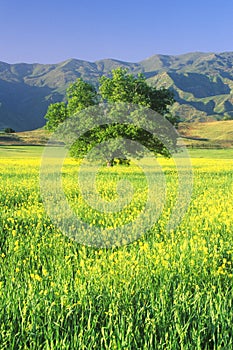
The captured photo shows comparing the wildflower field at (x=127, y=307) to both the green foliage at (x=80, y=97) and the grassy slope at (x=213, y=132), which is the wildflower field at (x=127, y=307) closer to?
the green foliage at (x=80, y=97)

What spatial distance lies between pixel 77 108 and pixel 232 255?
3016 centimetres

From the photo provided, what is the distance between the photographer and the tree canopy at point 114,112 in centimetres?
3159

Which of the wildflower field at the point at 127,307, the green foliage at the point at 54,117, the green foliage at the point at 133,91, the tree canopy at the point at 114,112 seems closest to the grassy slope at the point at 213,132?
the green foliage at the point at 133,91

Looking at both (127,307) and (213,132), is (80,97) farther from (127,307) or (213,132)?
(213,132)

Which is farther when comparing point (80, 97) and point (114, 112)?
point (80, 97)

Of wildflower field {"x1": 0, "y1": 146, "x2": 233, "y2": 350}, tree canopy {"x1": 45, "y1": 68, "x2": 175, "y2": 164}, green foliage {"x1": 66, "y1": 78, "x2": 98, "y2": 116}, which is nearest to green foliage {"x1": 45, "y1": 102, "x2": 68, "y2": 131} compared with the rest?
tree canopy {"x1": 45, "y1": 68, "x2": 175, "y2": 164}

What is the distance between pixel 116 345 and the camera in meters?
3.46

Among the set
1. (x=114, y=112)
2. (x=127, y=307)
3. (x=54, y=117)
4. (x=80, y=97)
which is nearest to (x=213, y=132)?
(x=80, y=97)

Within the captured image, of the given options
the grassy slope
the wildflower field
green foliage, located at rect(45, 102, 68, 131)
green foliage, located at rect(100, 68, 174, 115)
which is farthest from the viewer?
the grassy slope

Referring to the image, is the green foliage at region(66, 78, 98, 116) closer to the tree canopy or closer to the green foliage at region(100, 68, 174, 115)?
Result: the tree canopy

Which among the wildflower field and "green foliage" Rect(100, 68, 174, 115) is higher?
"green foliage" Rect(100, 68, 174, 115)

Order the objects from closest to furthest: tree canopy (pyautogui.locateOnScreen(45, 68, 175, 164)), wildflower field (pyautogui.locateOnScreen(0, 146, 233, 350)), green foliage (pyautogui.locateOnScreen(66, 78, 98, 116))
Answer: wildflower field (pyautogui.locateOnScreen(0, 146, 233, 350))
tree canopy (pyautogui.locateOnScreen(45, 68, 175, 164))
green foliage (pyautogui.locateOnScreen(66, 78, 98, 116))

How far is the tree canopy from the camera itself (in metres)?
31.6

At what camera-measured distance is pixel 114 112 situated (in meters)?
31.8
